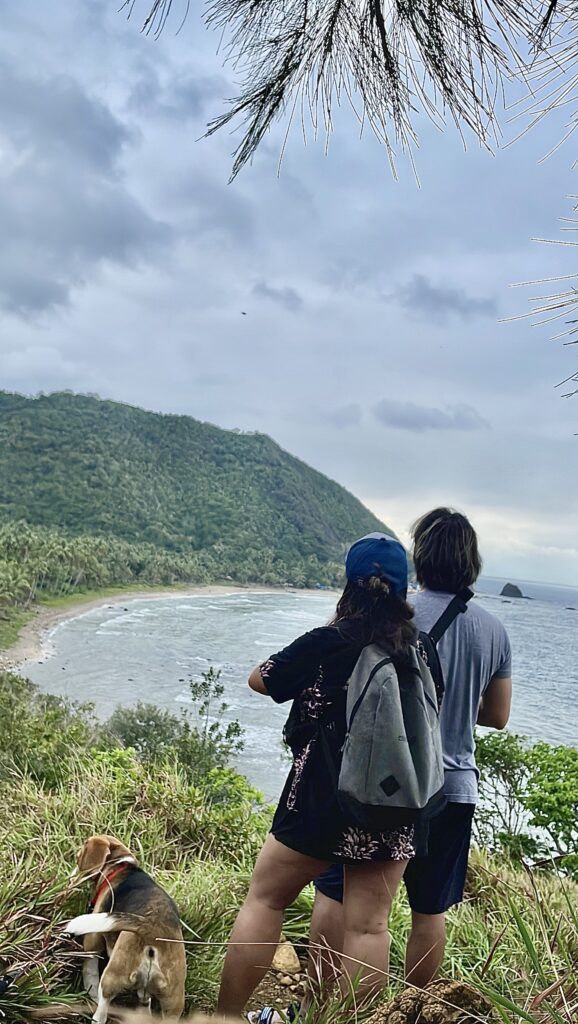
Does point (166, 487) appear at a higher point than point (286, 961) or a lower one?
higher

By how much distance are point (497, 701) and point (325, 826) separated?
0.58 metres

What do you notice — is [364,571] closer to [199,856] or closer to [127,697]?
[199,856]

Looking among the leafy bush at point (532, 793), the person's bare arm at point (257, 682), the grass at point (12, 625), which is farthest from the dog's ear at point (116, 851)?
the grass at point (12, 625)

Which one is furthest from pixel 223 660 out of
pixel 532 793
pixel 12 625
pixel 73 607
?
pixel 532 793

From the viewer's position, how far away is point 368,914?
1.55 meters

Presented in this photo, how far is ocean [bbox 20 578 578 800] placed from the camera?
29.6 m

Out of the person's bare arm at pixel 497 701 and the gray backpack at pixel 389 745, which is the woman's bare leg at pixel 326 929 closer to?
the gray backpack at pixel 389 745

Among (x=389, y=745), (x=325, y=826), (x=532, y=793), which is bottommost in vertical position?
(x=532, y=793)

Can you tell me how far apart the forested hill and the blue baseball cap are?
1989 inches

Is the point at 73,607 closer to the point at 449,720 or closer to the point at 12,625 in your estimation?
the point at 12,625

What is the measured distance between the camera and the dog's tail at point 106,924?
1.62m

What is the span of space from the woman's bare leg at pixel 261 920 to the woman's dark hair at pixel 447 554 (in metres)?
0.70

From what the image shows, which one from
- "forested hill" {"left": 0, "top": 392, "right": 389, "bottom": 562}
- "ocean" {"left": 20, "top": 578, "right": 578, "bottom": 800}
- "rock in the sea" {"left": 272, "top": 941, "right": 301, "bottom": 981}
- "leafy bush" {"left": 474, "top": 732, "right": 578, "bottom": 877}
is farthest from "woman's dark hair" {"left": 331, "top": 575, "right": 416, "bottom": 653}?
"forested hill" {"left": 0, "top": 392, "right": 389, "bottom": 562}

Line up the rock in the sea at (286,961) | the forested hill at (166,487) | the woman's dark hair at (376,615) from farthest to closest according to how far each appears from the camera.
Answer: the forested hill at (166,487) → the rock in the sea at (286,961) → the woman's dark hair at (376,615)
